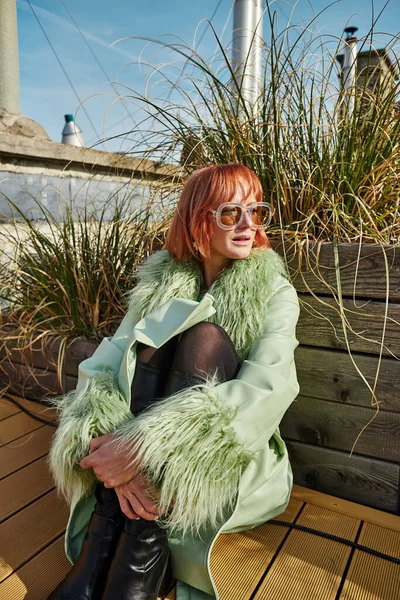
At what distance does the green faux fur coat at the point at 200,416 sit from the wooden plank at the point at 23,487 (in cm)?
37

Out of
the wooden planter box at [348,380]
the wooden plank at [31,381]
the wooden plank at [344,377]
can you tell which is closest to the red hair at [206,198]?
the wooden planter box at [348,380]

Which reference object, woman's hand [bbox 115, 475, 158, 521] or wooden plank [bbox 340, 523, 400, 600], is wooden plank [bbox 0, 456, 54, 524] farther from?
wooden plank [bbox 340, 523, 400, 600]

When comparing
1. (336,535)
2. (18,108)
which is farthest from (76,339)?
(18,108)

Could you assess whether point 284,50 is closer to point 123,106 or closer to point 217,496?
point 123,106

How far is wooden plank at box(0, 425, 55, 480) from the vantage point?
76.1 inches

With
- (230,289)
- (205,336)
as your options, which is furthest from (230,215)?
(205,336)

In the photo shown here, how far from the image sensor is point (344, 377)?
1.65 metres

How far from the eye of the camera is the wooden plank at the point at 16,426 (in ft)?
7.11

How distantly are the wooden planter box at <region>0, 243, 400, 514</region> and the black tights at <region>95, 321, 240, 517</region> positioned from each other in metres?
0.43

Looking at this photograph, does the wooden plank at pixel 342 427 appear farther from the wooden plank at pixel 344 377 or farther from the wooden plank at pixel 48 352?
the wooden plank at pixel 48 352

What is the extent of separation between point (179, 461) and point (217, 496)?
0.43ft

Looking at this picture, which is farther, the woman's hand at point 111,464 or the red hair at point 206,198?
the red hair at point 206,198

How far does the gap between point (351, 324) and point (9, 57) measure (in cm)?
567

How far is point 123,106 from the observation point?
7.33 ft
